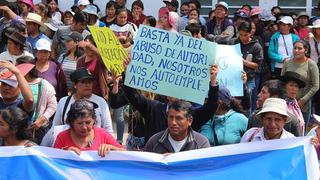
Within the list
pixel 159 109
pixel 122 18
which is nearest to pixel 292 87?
pixel 159 109

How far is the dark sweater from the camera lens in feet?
21.3

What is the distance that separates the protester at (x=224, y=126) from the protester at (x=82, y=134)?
1.12m

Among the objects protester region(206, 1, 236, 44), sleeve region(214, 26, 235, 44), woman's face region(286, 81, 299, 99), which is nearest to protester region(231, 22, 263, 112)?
sleeve region(214, 26, 235, 44)

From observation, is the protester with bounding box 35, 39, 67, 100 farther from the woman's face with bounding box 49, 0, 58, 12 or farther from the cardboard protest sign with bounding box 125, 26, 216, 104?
the woman's face with bounding box 49, 0, 58, 12

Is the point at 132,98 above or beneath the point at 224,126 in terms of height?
above

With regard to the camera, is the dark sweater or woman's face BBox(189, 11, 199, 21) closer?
the dark sweater

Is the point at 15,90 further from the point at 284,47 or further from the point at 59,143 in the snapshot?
the point at 284,47

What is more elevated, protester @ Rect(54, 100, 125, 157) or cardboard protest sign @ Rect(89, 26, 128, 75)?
cardboard protest sign @ Rect(89, 26, 128, 75)

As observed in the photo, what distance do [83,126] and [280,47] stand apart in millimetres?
6023

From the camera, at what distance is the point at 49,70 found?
329 inches

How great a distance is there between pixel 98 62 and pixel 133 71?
1839 mm

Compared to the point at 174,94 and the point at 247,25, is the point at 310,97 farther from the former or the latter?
the point at 174,94

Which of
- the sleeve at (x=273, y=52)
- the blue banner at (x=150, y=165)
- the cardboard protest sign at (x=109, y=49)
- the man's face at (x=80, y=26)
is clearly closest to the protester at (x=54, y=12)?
the man's face at (x=80, y=26)

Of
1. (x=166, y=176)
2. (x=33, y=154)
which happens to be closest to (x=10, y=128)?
(x=33, y=154)
